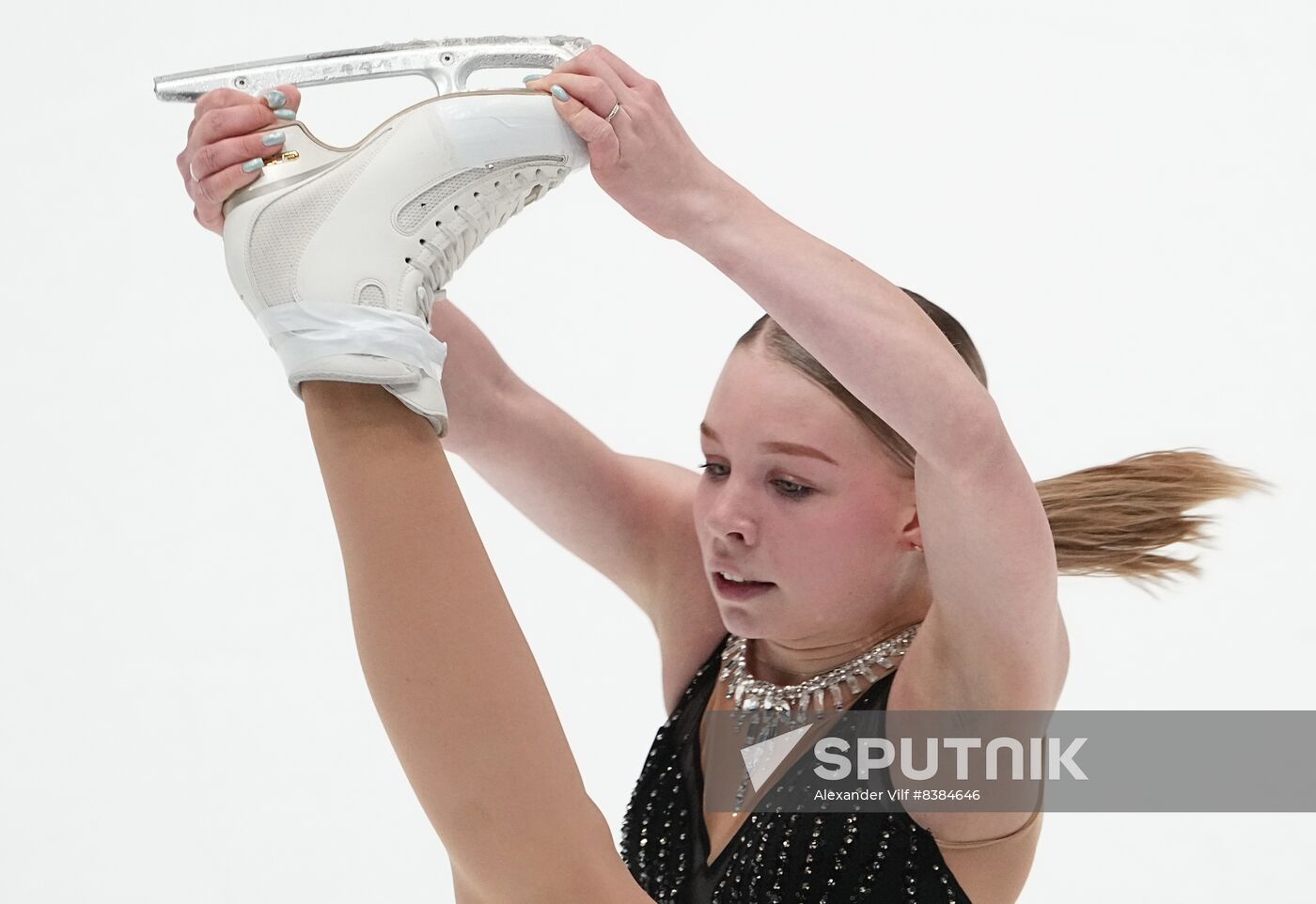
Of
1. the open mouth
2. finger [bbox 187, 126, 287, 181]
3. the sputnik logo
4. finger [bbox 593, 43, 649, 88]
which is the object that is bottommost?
the sputnik logo

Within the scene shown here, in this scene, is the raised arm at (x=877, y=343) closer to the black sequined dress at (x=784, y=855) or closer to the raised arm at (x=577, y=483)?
the black sequined dress at (x=784, y=855)

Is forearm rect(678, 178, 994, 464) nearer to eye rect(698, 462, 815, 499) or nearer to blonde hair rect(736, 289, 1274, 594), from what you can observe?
eye rect(698, 462, 815, 499)

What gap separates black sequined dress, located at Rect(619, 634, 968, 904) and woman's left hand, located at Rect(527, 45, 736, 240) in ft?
2.10

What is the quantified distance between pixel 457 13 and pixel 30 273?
1.24 m

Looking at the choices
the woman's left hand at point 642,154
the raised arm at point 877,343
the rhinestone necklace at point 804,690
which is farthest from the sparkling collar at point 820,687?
the woman's left hand at point 642,154

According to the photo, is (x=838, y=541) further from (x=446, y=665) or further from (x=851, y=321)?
(x=446, y=665)

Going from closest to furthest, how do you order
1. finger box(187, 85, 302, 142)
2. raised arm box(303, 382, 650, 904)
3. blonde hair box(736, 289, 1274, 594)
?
1. raised arm box(303, 382, 650, 904)
2. finger box(187, 85, 302, 142)
3. blonde hair box(736, 289, 1274, 594)

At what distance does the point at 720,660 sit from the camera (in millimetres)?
2162

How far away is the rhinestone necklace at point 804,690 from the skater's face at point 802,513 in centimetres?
4

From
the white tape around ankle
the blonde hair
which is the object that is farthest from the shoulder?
the white tape around ankle

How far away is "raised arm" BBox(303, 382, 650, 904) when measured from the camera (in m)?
1.51

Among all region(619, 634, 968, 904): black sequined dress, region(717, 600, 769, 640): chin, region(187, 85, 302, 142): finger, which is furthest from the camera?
region(717, 600, 769, 640): chin

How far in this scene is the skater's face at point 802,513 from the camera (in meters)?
1.86

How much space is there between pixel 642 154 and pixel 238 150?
393 millimetres
